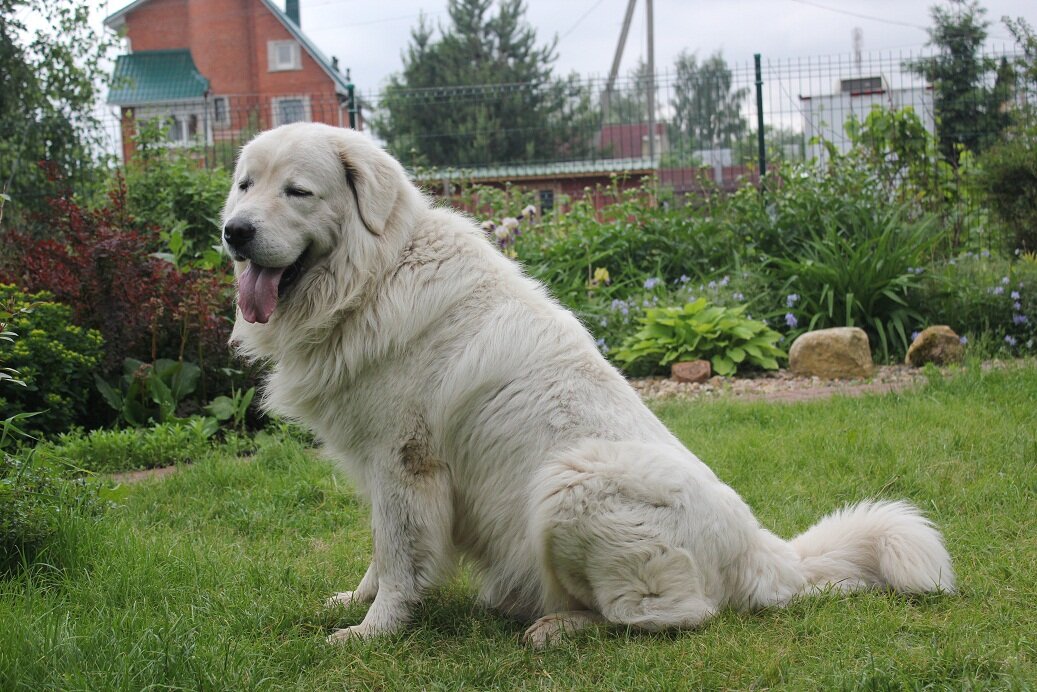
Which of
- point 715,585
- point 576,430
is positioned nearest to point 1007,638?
point 715,585

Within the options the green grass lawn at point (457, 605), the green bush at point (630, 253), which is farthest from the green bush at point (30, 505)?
the green bush at point (630, 253)

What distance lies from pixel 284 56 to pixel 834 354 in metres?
30.4

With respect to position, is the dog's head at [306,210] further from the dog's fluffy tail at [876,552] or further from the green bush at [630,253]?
the green bush at [630,253]

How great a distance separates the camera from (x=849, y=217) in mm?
8180

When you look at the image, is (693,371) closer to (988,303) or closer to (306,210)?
(988,303)

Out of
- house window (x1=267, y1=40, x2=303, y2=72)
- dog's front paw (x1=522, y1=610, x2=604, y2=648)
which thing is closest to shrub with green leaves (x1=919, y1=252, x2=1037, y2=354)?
dog's front paw (x1=522, y1=610, x2=604, y2=648)

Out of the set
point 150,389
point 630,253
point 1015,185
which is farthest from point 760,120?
point 150,389

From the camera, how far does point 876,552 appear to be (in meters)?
3.10

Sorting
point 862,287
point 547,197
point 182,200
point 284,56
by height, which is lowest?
point 862,287

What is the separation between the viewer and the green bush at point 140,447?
16.5ft

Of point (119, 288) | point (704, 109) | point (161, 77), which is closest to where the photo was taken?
point (119, 288)

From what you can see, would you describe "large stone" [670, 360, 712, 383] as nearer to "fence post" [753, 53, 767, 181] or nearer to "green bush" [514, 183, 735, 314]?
"green bush" [514, 183, 735, 314]

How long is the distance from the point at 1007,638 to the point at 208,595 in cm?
263

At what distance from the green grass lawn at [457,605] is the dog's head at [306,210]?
1077mm
